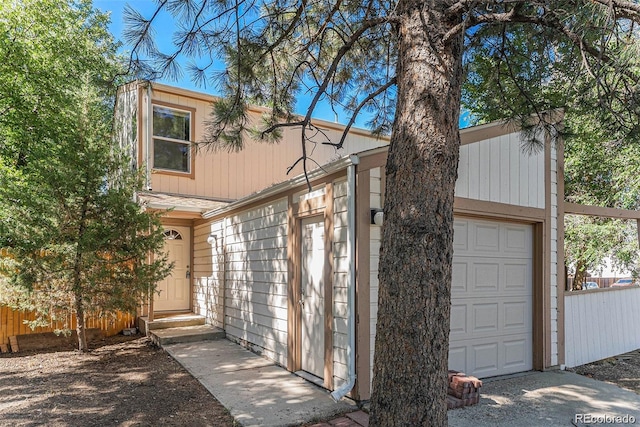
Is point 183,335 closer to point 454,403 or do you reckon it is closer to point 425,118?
point 454,403

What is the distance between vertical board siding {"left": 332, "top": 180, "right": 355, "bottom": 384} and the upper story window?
559 cm

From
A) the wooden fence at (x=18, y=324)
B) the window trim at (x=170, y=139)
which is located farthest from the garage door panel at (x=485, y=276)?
the window trim at (x=170, y=139)

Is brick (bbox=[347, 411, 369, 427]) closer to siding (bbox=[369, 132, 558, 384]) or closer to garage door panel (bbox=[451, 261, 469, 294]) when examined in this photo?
garage door panel (bbox=[451, 261, 469, 294])

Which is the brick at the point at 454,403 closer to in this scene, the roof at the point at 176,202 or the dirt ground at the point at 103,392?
the dirt ground at the point at 103,392

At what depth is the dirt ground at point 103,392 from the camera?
389 centimetres

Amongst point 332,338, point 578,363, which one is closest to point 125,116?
point 332,338

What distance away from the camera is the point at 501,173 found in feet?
17.8

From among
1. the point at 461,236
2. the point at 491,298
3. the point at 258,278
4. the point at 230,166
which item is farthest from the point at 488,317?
the point at 230,166

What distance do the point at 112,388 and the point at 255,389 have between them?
71.7 inches

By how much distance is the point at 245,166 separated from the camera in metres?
10.1

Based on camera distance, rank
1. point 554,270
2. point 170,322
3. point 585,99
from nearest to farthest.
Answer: point 585,99 → point 554,270 → point 170,322

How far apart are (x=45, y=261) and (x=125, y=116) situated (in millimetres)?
5241

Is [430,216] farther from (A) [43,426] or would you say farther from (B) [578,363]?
(B) [578,363]

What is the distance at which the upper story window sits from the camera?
8945 mm
